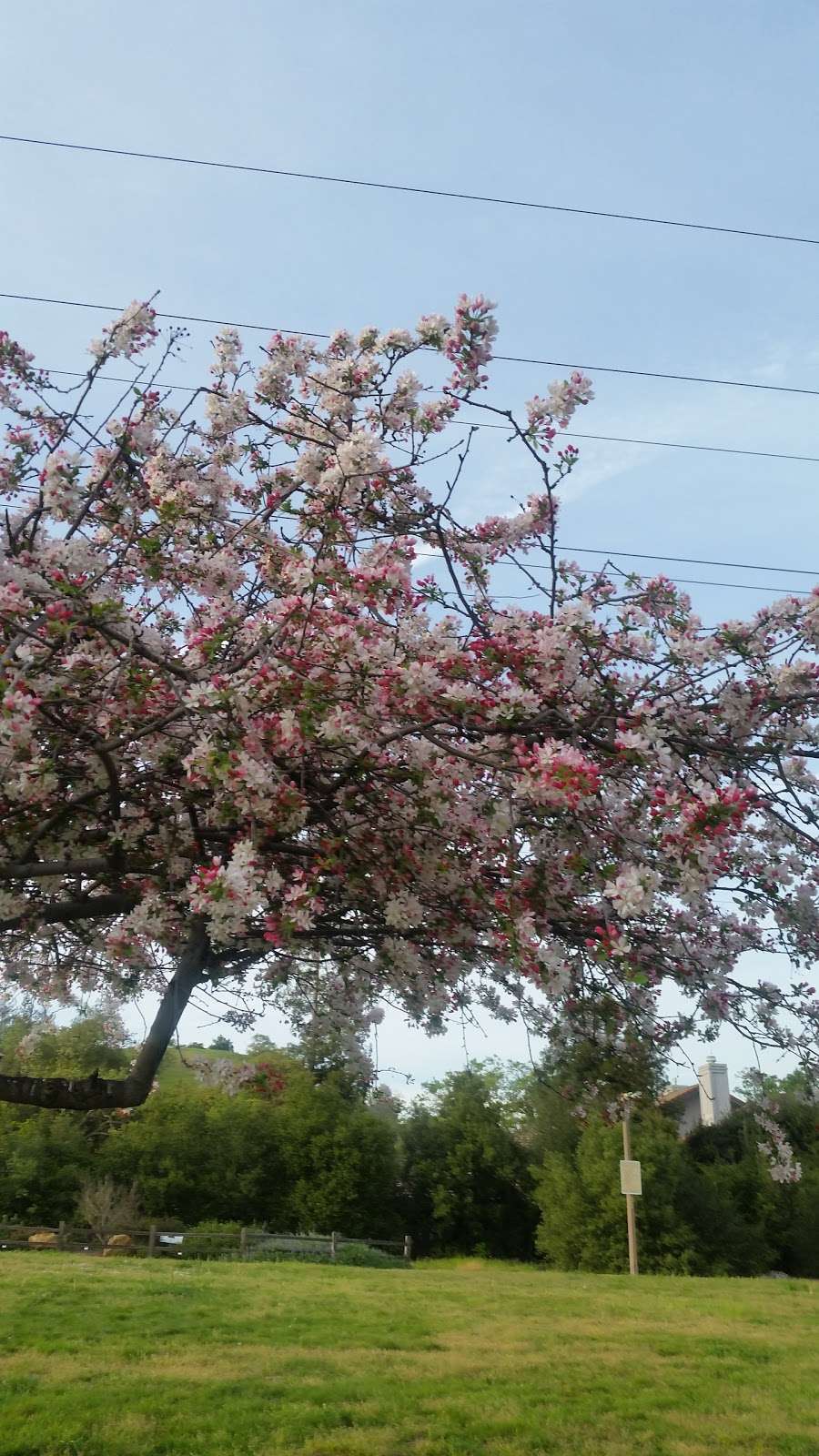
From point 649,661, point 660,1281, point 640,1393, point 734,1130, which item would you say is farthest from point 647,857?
point 734,1130

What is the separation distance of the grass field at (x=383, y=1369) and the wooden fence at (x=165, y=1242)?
491 centimetres

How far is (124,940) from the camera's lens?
4746mm

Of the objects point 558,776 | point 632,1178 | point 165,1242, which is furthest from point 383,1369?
point 165,1242

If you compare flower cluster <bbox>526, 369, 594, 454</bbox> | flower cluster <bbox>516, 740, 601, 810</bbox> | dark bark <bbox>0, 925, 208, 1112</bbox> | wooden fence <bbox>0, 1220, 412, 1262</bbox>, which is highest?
flower cluster <bbox>526, 369, 594, 454</bbox>

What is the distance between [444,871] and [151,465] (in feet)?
7.43

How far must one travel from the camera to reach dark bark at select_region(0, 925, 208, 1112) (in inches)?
188

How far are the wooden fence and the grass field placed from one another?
4.91m

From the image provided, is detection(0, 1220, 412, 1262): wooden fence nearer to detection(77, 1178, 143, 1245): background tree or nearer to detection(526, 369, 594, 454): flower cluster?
detection(77, 1178, 143, 1245): background tree

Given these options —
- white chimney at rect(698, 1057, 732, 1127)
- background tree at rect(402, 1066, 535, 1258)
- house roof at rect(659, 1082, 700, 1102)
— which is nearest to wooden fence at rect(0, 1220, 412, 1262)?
background tree at rect(402, 1066, 535, 1258)

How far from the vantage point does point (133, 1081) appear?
4746mm

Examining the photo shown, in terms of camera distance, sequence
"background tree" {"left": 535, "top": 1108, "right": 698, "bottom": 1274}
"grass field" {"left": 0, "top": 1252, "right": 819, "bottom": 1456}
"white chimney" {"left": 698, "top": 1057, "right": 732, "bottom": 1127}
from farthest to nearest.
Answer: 1. "white chimney" {"left": 698, "top": 1057, "right": 732, "bottom": 1127}
2. "background tree" {"left": 535, "top": 1108, "right": 698, "bottom": 1274}
3. "grass field" {"left": 0, "top": 1252, "right": 819, "bottom": 1456}

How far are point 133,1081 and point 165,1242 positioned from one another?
18.9 m

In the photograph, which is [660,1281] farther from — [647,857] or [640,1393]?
[647,857]

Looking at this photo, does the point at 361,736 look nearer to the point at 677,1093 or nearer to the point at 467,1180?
the point at 467,1180
